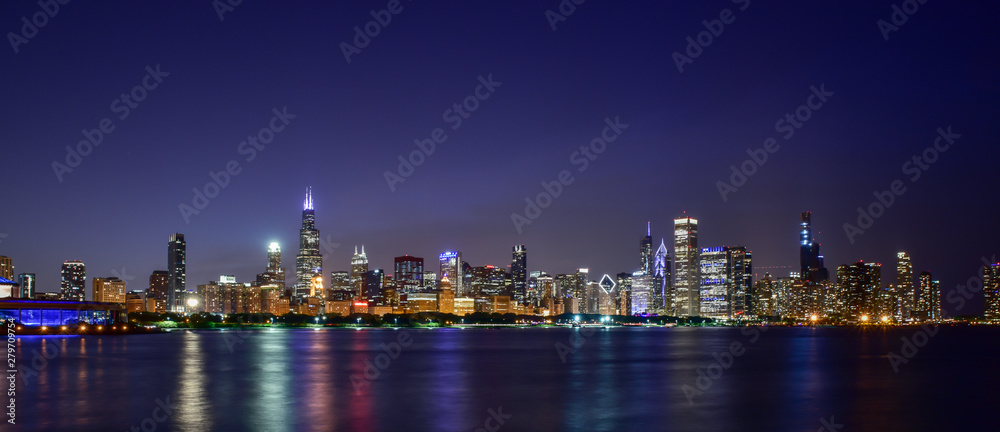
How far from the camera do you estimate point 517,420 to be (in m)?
34.6

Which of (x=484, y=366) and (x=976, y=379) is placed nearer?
(x=976, y=379)

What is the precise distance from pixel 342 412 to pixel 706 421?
1586 centimetres

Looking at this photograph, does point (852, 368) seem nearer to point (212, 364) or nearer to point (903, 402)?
point (903, 402)

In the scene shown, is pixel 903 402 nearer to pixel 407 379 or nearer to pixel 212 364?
Result: pixel 407 379

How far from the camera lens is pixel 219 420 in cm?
3372

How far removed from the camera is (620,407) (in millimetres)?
40531

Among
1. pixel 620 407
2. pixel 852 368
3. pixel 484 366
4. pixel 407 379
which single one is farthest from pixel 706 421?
pixel 852 368

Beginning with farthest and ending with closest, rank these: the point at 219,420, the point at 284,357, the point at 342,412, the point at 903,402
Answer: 1. the point at 284,357
2. the point at 903,402
3. the point at 342,412
4. the point at 219,420

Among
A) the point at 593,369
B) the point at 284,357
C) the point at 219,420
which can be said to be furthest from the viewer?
the point at 284,357

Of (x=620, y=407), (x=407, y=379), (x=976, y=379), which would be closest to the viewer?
(x=620, y=407)

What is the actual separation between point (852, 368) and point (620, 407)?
4029 centimetres

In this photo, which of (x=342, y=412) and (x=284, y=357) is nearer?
(x=342, y=412)

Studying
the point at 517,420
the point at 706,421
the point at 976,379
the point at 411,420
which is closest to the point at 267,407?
the point at 411,420

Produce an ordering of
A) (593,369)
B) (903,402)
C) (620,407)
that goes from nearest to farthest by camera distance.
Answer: (620,407) → (903,402) → (593,369)
